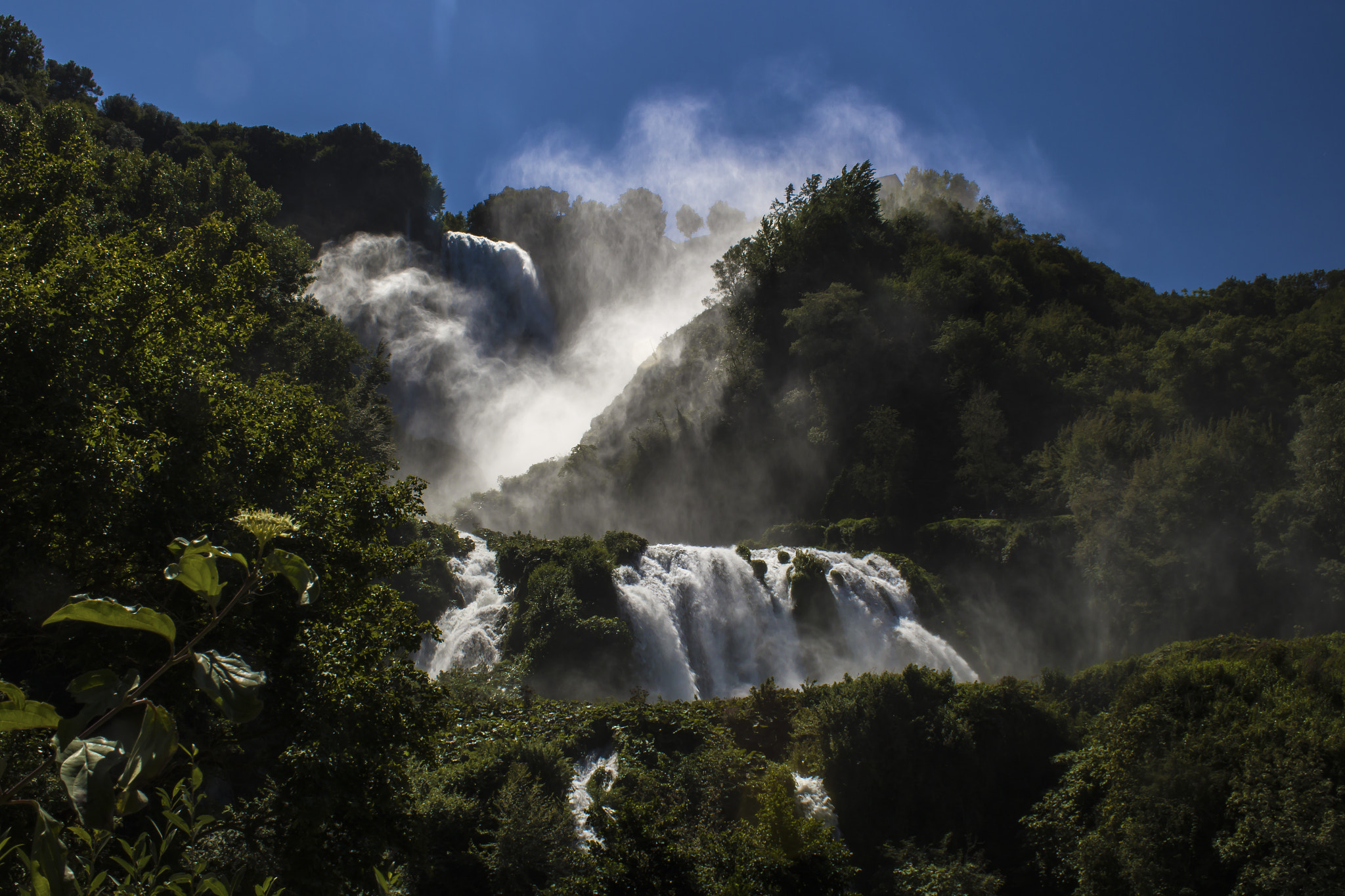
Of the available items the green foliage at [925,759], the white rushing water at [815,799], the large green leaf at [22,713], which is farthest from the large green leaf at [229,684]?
the green foliage at [925,759]

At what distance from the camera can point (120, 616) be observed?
4.15ft

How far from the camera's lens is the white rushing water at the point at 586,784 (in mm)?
11320

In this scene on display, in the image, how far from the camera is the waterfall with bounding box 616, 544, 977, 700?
20469 millimetres

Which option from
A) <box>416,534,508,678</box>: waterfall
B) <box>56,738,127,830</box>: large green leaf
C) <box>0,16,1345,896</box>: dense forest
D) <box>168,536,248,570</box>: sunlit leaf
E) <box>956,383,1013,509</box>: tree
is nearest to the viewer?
<box>56,738,127,830</box>: large green leaf

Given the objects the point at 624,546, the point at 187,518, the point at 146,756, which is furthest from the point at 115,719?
the point at 624,546

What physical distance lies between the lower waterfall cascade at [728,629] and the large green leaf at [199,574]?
19.2 meters

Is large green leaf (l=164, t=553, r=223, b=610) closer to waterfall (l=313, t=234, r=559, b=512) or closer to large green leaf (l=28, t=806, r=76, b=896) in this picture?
large green leaf (l=28, t=806, r=76, b=896)

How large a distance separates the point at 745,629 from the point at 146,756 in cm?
2148

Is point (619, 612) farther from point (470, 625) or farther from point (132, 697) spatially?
point (132, 697)

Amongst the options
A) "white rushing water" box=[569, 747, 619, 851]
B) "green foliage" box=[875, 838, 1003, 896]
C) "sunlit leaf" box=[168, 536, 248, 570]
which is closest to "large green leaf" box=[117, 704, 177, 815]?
"sunlit leaf" box=[168, 536, 248, 570]

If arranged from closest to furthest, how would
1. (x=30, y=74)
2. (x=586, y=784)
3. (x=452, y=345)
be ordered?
(x=586, y=784) → (x=30, y=74) → (x=452, y=345)

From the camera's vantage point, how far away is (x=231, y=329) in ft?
36.9

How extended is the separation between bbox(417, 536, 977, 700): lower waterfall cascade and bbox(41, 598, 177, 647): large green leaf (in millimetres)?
19241

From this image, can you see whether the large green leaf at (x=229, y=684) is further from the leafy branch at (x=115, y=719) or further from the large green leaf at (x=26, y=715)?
the large green leaf at (x=26, y=715)
